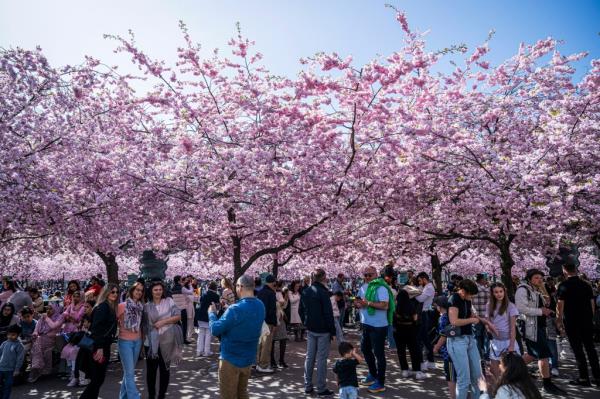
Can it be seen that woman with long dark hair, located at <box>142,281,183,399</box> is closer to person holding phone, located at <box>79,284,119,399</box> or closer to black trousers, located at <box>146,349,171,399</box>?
black trousers, located at <box>146,349,171,399</box>

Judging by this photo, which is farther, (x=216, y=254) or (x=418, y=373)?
(x=216, y=254)

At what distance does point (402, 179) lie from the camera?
11.7 meters

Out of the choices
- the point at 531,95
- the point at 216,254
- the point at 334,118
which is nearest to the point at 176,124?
the point at 334,118

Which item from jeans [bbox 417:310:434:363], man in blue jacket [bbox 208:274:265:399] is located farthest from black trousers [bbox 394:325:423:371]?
man in blue jacket [bbox 208:274:265:399]

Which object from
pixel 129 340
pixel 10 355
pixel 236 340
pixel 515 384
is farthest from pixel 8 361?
pixel 515 384

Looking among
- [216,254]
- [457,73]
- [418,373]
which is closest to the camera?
[418,373]

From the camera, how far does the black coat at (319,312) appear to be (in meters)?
7.21

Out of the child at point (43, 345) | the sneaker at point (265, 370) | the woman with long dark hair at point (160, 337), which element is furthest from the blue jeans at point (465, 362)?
the child at point (43, 345)

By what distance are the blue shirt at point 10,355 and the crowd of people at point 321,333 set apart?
1 cm

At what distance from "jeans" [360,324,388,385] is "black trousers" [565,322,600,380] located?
354 centimetres

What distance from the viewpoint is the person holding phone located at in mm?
5836

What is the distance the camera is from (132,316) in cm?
613

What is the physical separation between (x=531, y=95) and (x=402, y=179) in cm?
527

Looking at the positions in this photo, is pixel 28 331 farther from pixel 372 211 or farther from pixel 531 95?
pixel 531 95
